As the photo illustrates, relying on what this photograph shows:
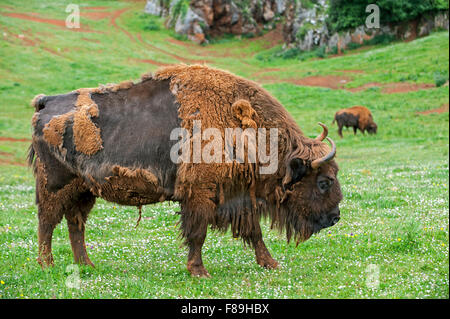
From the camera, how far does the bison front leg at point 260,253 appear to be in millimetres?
7134

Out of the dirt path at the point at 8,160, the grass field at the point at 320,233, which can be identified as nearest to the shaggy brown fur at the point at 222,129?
the grass field at the point at 320,233

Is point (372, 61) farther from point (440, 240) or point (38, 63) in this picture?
point (440, 240)

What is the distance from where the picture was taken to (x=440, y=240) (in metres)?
7.56

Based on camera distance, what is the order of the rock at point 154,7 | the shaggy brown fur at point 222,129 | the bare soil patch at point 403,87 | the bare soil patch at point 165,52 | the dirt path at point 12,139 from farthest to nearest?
the rock at point 154,7 → the bare soil patch at point 165,52 → the bare soil patch at point 403,87 → the dirt path at point 12,139 → the shaggy brown fur at point 222,129

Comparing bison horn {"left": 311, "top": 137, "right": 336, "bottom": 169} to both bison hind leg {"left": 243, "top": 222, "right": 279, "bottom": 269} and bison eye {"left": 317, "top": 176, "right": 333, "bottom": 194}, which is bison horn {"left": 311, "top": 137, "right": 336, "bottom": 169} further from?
bison hind leg {"left": 243, "top": 222, "right": 279, "bottom": 269}

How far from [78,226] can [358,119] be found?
67.0ft

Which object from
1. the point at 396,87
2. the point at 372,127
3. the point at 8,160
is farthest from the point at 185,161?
the point at 396,87

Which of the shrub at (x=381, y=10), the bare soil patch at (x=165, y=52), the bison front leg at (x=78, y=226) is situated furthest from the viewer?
the shrub at (x=381, y=10)

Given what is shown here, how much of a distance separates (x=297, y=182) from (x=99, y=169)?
2.65 m

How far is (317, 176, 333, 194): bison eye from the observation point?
7051 millimetres

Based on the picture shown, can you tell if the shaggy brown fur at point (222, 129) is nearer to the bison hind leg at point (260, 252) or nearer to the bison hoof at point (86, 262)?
the bison hind leg at point (260, 252)

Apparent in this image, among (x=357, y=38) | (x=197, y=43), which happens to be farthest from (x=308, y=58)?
(x=197, y=43)

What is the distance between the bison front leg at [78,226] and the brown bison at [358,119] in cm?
2004

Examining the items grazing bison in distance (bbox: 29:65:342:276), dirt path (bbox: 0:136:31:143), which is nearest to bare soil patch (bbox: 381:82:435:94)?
dirt path (bbox: 0:136:31:143)
